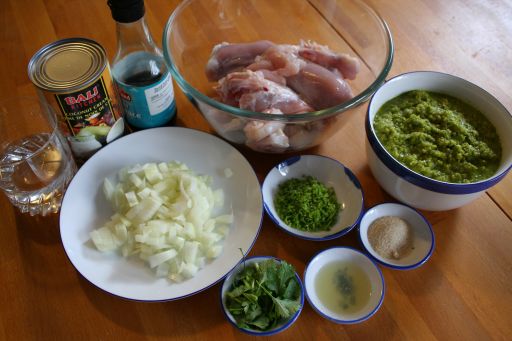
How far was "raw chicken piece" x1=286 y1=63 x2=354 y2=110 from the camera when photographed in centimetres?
113

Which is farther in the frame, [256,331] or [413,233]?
[413,233]

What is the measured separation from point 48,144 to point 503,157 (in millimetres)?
1070

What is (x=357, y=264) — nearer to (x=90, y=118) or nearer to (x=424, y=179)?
(x=424, y=179)

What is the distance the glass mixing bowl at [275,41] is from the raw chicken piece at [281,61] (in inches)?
6.2

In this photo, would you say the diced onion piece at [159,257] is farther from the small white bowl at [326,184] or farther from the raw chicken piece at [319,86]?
the raw chicken piece at [319,86]

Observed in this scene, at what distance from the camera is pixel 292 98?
1113mm

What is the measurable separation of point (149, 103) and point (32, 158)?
0.31 metres

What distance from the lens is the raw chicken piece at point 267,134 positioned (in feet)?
3.40

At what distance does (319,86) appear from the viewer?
1.15 metres

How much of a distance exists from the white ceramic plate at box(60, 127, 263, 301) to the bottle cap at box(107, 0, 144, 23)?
297 millimetres

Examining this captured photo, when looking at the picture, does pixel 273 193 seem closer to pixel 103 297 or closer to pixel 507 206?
pixel 103 297

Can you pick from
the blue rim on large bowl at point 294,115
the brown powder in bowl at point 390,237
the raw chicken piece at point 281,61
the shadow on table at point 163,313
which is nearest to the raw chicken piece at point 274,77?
the raw chicken piece at point 281,61

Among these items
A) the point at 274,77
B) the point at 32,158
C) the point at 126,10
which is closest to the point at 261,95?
the point at 274,77

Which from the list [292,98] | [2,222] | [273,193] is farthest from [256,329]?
[2,222]
